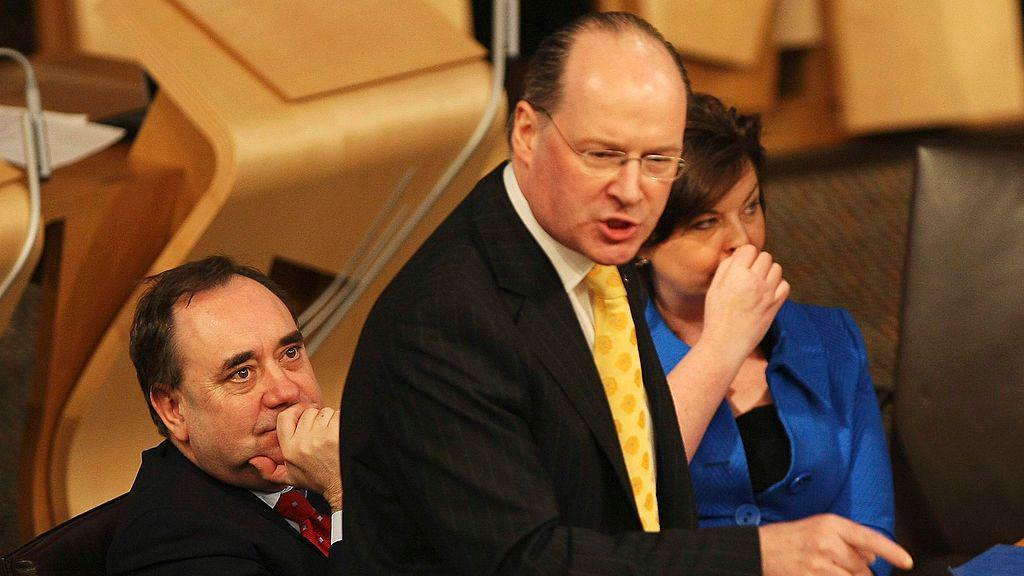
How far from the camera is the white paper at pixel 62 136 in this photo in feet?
7.25

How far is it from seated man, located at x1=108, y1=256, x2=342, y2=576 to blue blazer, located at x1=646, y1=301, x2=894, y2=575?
53cm

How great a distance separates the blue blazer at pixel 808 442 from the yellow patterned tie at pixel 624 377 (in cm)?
47

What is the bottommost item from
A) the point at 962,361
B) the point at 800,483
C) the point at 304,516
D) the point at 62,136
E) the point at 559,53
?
the point at 962,361

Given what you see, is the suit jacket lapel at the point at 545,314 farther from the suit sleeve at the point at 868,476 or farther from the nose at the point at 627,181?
the suit sleeve at the point at 868,476

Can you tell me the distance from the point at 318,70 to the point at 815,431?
1072mm

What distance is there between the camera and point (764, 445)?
187 centimetres

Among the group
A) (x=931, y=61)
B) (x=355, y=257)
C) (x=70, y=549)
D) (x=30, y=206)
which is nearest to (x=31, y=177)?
(x=30, y=206)

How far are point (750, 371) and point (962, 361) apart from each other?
1.73 ft

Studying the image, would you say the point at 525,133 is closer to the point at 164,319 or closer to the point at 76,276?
the point at 164,319

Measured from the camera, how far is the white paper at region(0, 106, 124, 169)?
7.25 feet

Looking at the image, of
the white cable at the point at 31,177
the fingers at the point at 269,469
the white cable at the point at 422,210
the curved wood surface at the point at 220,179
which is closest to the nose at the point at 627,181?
the fingers at the point at 269,469

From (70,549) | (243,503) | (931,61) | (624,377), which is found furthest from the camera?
(931,61)

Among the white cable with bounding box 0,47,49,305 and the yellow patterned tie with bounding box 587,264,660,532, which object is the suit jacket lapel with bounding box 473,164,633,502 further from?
the white cable with bounding box 0,47,49,305

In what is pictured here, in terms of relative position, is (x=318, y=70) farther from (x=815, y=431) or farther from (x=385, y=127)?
(x=815, y=431)
